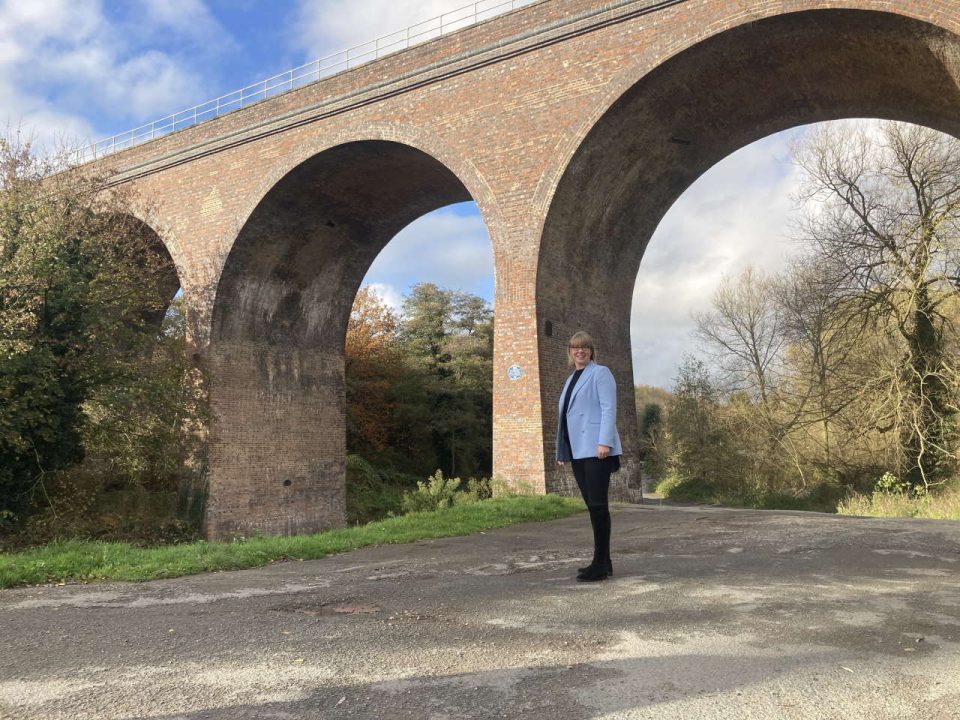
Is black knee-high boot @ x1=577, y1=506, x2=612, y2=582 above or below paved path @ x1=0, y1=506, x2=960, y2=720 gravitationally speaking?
above

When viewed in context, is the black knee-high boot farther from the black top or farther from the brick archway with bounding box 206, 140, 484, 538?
the brick archway with bounding box 206, 140, 484, 538

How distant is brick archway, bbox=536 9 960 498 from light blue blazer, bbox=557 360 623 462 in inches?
272

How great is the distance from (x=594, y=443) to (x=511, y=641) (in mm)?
1647

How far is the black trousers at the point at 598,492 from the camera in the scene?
4629mm

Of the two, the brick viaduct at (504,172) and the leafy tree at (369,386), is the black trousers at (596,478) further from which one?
the leafy tree at (369,386)

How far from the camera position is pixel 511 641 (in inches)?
129

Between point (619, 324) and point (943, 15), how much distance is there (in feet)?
23.7

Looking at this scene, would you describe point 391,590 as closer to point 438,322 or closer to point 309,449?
point 309,449

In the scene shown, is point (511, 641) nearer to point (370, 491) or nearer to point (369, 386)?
point (370, 491)

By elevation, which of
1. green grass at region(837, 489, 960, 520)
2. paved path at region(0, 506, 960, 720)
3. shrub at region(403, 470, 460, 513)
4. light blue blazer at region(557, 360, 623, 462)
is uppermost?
light blue blazer at region(557, 360, 623, 462)

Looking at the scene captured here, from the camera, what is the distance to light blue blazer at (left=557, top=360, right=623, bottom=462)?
4.61 m

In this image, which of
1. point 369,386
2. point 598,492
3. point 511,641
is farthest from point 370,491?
point 511,641

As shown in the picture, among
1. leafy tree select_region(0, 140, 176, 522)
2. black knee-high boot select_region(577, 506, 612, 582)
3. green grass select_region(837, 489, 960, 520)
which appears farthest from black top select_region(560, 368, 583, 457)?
leafy tree select_region(0, 140, 176, 522)

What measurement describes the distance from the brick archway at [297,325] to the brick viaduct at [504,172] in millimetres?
48
